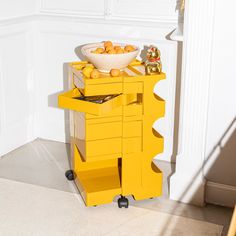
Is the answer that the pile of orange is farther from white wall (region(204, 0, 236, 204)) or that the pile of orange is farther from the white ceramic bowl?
white wall (region(204, 0, 236, 204))

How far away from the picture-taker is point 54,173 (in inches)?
119

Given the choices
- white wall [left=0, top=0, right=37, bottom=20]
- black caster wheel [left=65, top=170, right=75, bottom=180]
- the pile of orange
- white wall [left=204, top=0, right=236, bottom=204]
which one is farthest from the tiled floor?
white wall [left=0, top=0, right=37, bottom=20]

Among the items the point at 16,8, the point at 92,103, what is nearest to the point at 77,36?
the point at 16,8

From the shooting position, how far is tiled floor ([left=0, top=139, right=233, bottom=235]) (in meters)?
2.57

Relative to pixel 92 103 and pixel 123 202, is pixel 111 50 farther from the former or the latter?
pixel 123 202

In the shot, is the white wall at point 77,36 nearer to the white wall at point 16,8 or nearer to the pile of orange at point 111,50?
the white wall at point 16,8

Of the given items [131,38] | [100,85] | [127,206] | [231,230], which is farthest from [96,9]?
[231,230]

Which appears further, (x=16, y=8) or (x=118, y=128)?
(x=16, y=8)

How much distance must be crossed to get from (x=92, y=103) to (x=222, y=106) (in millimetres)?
720

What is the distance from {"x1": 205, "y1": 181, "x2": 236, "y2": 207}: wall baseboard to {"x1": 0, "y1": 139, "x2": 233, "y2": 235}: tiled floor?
0.03 m

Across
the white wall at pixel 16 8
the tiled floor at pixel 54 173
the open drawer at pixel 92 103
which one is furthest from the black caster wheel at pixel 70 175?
the white wall at pixel 16 8

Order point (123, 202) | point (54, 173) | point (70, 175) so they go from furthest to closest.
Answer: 1. point (54, 173)
2. point (70, 175)
3. point (123, 202)

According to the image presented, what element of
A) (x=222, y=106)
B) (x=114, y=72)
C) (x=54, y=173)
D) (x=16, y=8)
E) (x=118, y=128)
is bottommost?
(x=54, y=173)

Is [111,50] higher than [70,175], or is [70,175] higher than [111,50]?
[111,50]
